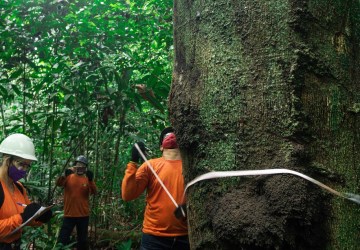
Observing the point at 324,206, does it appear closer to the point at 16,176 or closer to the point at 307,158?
the point at 307,158

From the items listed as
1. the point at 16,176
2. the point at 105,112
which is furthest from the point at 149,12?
the point at 16,176

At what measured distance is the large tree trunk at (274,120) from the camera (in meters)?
0.85

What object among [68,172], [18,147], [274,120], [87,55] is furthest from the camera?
[68,172]

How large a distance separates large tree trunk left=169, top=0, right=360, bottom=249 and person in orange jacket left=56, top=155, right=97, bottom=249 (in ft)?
18.6

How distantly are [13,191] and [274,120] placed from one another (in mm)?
2940

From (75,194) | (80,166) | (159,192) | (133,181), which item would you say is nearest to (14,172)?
(133,181)

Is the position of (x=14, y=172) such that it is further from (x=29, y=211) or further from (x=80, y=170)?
(x=80, y=170)

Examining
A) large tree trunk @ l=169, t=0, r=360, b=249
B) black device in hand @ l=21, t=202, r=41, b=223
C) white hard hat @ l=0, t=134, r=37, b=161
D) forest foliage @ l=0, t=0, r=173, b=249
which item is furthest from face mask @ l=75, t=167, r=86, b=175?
large tree trunk @ l=169, t=0, r=360, b=249

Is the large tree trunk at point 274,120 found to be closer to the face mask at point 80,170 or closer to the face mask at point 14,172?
the face mask at point 14,172

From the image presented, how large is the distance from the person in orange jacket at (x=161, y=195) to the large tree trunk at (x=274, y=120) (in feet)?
6.77

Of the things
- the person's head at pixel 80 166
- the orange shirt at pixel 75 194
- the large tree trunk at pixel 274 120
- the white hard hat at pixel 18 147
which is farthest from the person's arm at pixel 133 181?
the person's head at pixel 80 166

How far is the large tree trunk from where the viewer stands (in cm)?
85

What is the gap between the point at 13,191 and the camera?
324 cm

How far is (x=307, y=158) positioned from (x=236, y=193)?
0.62ft
